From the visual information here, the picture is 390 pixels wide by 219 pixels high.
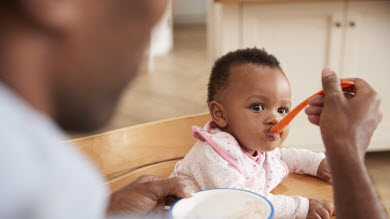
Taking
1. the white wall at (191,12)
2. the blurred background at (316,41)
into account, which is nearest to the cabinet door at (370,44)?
the blurred background at (316,41)

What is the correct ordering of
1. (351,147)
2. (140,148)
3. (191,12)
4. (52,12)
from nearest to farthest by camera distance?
(52,12)
(351,147)
(140,148)
(191,12)

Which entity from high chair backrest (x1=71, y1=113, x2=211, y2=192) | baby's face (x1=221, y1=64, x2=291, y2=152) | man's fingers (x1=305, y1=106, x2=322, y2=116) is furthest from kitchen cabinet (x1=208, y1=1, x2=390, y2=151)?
man's fingers (x1=305, y1=106, x2=322, y2=116)

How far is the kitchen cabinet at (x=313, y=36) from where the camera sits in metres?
1.95

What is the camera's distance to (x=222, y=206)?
2.19 ft

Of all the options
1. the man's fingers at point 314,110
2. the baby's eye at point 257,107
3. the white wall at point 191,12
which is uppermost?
the man's fingers at point 314,110

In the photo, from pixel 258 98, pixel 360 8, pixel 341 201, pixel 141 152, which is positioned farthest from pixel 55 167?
pixel 360 8


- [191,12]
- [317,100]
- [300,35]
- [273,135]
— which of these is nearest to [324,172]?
[273,135]

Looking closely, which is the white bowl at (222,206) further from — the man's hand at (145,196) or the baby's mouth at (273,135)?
the baby's mouth at (273,135)

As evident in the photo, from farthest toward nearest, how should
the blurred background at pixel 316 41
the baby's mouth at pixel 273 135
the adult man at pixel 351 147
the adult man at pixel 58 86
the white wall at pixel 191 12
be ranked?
the white wall at pixel 191 12
the blurred background at pixel 316 41
the baby's mouth at pixel 273 135
the adult man at pixel 351 147
the adult man at pixel 58 86

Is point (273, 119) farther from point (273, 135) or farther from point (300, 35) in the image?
point (300, 35)

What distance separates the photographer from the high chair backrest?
3.32ft

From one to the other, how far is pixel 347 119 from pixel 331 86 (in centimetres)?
8

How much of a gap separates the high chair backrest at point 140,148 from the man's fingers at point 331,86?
0.46 m

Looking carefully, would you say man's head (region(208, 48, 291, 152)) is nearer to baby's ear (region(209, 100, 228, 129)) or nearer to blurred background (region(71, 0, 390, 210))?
baby's ear (region(209, 100, 228, 129))
